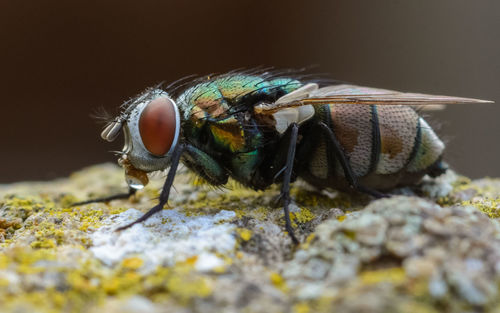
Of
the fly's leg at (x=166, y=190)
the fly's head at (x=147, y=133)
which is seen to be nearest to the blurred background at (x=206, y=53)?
the fly's head at (x=147, y=133)

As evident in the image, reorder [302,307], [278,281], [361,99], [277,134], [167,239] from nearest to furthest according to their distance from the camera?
[302,307]
[278,281]
[167,239]
[361,99]
[277,134]

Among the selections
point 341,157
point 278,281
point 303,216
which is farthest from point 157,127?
point 278,281

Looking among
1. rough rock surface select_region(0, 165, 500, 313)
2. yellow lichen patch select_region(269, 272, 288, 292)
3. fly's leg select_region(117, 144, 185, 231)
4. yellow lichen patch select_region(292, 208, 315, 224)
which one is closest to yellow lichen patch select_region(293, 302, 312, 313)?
rough rock surface select_region(0, 165, 500, 313)

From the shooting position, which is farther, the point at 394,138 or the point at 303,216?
the point at 394,138

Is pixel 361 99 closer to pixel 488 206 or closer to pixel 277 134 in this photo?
pixel 277 134

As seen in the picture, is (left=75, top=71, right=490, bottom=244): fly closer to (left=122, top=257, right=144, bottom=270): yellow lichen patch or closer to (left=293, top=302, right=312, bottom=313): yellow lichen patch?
(left=122, top=257, right=144, bottom=270): yellow lichen patch

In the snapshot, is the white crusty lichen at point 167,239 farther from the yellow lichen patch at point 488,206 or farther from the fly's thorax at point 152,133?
the yellow lichen patch at point 488,206

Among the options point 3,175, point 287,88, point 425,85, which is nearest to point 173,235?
point 287,88
